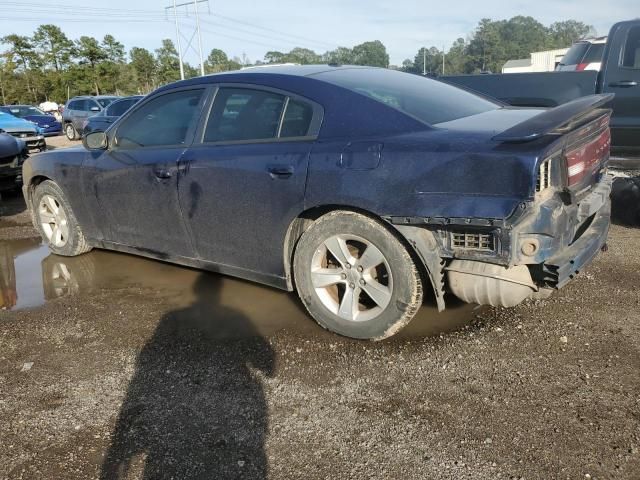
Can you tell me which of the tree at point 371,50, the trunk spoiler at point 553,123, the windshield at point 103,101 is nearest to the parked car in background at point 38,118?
the windshield at point 103,101

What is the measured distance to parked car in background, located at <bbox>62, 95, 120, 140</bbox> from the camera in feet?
69.0

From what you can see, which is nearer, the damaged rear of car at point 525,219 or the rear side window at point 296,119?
the damaged rear of car at point 525,219

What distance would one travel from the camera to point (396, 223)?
2.95 meters

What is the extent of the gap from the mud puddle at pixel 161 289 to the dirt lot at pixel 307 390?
3cm

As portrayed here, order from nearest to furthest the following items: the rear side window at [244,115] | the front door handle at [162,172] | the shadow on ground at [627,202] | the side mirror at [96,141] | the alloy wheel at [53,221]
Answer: the rear side window at [244,115]
the front door handle at [162,172]
the side mirror at [96,141]
the alloy wheel at [53,221]
the shadow on ground at [627,202]

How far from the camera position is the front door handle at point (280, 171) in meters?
3.30

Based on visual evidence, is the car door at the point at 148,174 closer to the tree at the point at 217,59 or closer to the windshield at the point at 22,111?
the windshield at the point at 22,111

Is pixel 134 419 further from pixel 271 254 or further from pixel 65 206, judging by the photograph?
pixel 65 206

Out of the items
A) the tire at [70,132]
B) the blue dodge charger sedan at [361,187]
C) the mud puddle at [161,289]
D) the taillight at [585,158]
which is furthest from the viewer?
the tire at [70,132]

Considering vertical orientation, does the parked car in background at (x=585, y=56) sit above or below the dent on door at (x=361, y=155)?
above

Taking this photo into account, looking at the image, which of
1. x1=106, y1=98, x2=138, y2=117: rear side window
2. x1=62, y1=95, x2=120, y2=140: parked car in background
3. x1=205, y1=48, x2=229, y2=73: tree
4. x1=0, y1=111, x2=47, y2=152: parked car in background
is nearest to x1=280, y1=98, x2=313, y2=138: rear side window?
x1=0, y1=111, x2=47, y2=152: parked car in background

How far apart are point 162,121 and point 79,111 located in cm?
1947

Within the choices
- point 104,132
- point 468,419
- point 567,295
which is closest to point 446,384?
point 468,419

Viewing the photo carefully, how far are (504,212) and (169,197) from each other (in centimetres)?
243
